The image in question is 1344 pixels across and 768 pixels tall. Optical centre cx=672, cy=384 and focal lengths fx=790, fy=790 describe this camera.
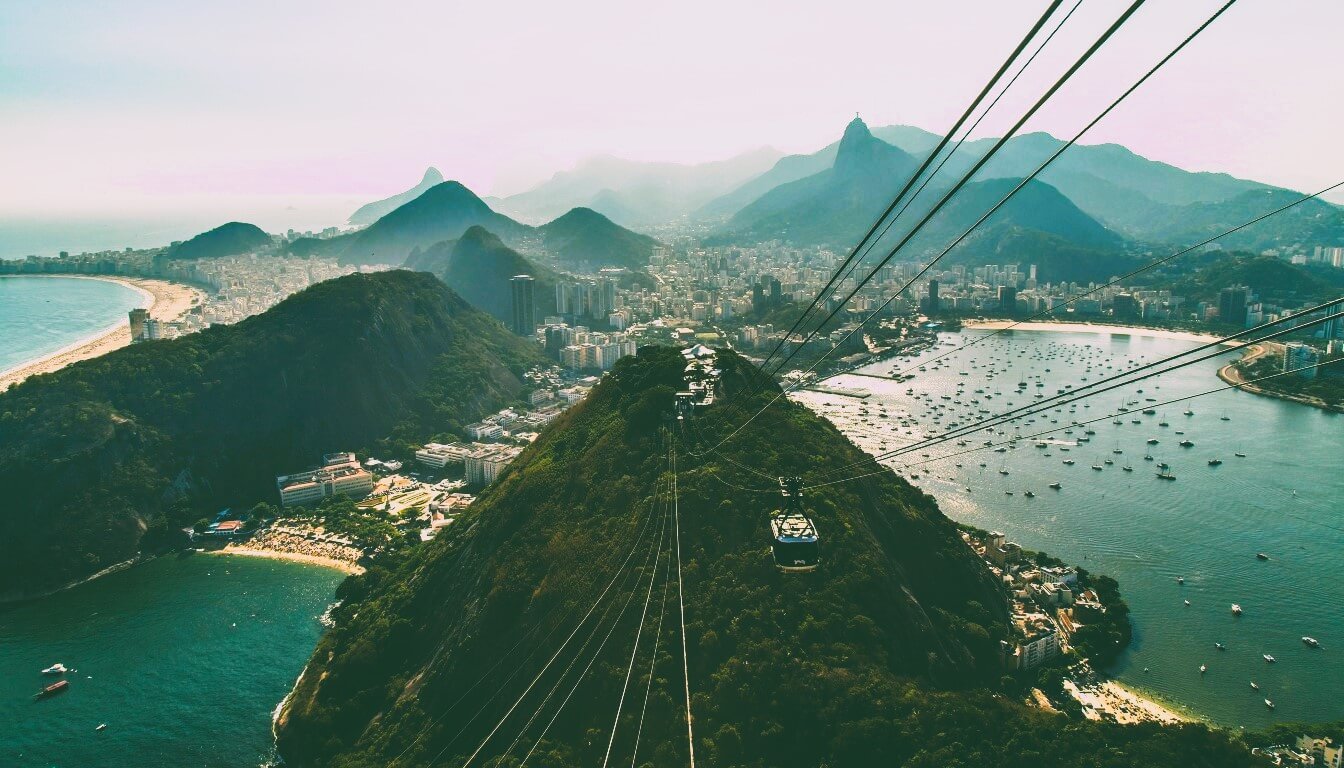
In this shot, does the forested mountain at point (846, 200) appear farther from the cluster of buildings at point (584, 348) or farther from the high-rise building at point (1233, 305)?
the cluster of buildings at point (584, 348)

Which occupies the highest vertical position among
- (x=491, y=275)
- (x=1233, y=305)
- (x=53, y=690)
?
(x=491, y=275)

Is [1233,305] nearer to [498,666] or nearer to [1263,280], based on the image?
[1263,280]

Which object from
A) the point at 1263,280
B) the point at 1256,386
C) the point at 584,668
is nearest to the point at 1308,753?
the point at 584,668

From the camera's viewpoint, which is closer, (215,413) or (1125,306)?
(215,413)

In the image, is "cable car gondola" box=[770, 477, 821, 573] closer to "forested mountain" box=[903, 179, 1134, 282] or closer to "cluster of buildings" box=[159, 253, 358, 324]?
"cluster of buildings" box=[159, 253, 358, 324]

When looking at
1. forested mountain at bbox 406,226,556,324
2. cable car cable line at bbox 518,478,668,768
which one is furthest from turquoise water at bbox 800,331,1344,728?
forested mountain at bbox 406,226,556,324

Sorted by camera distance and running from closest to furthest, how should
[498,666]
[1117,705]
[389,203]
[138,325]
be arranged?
[498,666] → [1117,705] → [138,325] → [389,203]

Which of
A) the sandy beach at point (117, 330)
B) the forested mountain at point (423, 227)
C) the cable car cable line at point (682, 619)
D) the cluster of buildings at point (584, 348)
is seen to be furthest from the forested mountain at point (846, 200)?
the cable car cable line at point (682, 619)

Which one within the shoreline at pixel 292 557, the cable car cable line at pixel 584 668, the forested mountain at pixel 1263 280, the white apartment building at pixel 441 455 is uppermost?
the forested mountain at pixel 1263 280
